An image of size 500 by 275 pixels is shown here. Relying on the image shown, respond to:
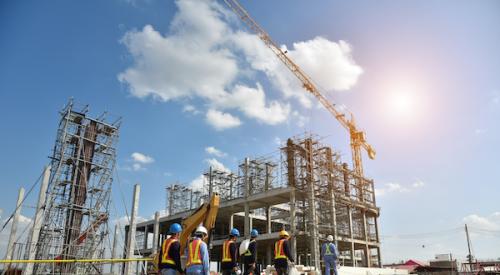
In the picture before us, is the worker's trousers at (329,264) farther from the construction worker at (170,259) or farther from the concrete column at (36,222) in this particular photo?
the concrete column at (36,222)

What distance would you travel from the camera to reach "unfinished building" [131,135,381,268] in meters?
39.6

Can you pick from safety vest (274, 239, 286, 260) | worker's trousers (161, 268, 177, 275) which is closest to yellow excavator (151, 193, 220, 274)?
safety vest (274, 239, 286, 260)

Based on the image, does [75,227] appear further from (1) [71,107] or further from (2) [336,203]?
(2) [336,203]

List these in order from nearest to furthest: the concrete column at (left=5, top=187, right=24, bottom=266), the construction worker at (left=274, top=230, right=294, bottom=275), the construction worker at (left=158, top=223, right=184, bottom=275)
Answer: the construction worker at (left=158, top=223, right=184, bottom=275) → the construction worker at (left=274, top=230, right=294, bottom=275) → the concrete column at (left=5, top=187, right=24, bottom=266)

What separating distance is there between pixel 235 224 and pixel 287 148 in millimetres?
18538

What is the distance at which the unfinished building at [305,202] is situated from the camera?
39.6 metres

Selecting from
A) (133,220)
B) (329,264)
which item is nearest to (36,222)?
(133,220)

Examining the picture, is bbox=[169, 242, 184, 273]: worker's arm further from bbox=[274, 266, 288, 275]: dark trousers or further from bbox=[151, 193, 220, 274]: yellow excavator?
bbox=[274, 266, 288, 275]: dark trousers

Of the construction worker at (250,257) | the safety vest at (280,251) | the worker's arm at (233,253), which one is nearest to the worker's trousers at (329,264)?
the safety vest at (280,251)

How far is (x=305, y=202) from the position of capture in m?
42.0

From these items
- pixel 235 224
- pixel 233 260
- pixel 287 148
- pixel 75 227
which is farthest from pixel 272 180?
pixel 233 260

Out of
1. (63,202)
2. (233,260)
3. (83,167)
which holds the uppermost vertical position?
(83,167)

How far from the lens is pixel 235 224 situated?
2152 inches

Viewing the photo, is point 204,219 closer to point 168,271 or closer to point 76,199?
point 168,271
